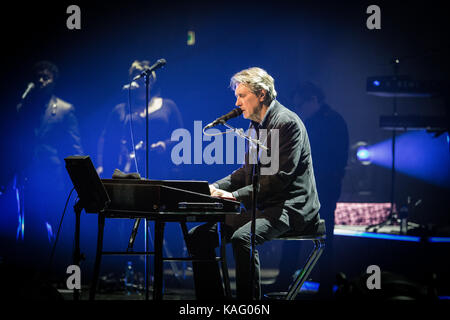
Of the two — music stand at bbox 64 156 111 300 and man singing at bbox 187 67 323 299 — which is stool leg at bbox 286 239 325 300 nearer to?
man singing at bbox 187 67 323 299

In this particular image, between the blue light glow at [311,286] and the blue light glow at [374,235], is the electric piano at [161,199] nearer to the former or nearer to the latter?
the blue light glow at [374,235]

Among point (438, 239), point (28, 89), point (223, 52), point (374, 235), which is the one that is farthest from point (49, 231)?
point (438, 239)

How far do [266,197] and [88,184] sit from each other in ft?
3.90

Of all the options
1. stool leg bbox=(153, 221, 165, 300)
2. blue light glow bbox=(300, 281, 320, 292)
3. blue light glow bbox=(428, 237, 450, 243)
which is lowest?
blue light glow bbox=(300, 281, 320, 292)

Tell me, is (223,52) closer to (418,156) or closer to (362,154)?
(362,154)

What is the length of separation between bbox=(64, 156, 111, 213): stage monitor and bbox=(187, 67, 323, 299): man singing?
70 cm

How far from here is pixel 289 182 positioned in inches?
130

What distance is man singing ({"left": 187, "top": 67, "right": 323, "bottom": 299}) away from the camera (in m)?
3.15

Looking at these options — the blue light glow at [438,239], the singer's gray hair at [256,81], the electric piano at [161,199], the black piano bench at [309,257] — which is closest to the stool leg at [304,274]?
the black piano bench at [309,257]

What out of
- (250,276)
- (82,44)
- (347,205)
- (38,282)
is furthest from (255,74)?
(82,44)

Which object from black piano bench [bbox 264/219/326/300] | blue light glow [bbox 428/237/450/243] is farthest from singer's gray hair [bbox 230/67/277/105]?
blue light glow [bbox 428/237/450/243]

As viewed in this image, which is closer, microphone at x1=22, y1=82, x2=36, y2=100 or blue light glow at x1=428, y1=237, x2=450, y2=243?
blue light glow at x1=428, y1=237, x2=450, y2=243

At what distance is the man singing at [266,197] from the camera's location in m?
3.15

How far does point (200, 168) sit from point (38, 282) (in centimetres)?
321
